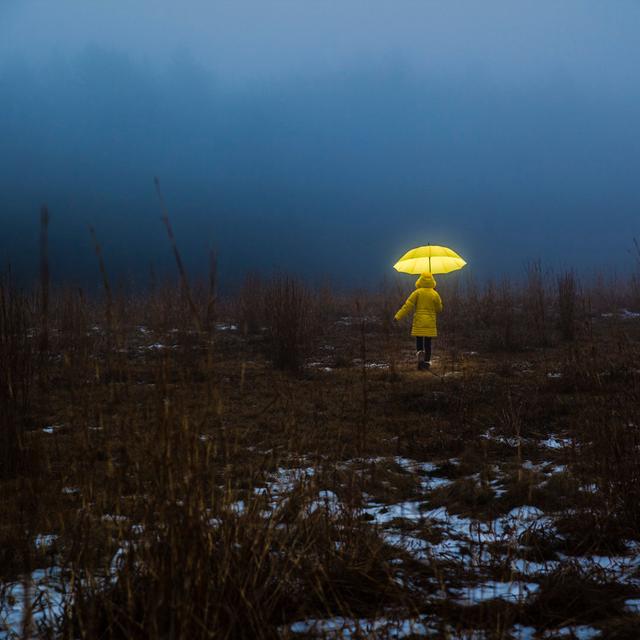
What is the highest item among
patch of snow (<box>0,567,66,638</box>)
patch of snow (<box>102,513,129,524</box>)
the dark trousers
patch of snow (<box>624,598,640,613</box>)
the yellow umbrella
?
the yellow umbrella

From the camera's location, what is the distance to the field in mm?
1602

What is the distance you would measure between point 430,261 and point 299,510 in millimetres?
6935

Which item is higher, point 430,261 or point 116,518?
point 430,261

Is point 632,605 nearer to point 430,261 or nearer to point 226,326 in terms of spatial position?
point 430,261

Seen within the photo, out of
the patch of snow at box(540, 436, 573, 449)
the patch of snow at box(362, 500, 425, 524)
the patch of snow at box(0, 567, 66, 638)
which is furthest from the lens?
the patch of snow at box(540, 436, 573, 449)

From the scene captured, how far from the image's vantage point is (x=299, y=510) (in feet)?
6.49

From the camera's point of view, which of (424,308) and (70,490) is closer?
(70,490)

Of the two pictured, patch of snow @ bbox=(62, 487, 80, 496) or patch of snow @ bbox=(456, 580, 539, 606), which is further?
patch of snow @ bbox=(62, 487, 80, 496)

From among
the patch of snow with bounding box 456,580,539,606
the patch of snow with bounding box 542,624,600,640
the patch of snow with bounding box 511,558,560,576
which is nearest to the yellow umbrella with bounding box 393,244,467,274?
the patch of snow with bounding box 511,558,560,576

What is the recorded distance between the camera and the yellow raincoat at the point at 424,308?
7836 mm

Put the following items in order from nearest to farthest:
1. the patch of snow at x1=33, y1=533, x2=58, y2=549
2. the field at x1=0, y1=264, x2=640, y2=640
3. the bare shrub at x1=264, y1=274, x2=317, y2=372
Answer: the field at x1=0, y1=264, x2=640, y2=640 < the patch of snow at x1=33, y1=533, x2=58, y2=549 < the bare shrub at x1=264, y1=274, x2=317, y2=372

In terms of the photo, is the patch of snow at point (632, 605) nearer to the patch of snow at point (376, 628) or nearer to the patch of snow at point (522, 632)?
the patch of snow at point (522, 632)

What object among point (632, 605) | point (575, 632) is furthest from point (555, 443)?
point (575, 632)

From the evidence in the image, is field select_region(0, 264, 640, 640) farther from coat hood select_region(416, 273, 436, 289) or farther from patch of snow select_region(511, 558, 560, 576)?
coat hood select_region(416, 273, 436, 289)
